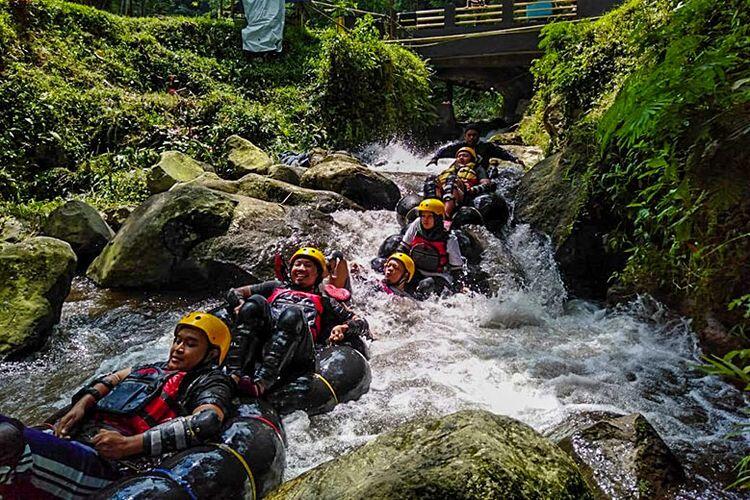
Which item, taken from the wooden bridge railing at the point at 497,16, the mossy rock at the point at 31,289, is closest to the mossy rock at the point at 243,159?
the mossy rock at the point at 31,289

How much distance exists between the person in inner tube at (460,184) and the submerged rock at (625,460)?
5.39 meters

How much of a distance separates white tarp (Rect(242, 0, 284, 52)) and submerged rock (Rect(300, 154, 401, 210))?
9.11 metres

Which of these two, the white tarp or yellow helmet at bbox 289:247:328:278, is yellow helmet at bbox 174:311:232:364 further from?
the white tarp

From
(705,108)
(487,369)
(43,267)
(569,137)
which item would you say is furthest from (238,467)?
(569,137)

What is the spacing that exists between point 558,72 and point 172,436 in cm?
825

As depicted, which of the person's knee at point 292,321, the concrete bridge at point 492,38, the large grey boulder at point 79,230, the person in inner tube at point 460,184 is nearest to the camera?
the person's knee at point 292,321

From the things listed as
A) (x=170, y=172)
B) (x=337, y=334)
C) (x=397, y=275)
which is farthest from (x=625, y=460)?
(x=170, y=172)

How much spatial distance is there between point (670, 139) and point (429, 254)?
3.68 meters

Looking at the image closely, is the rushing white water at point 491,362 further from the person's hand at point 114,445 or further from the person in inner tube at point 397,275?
the person's hand at point 114,445

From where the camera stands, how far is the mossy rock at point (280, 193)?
27.0ft

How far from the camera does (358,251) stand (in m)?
7.53

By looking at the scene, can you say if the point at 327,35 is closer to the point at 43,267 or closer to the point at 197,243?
the point at 197,243

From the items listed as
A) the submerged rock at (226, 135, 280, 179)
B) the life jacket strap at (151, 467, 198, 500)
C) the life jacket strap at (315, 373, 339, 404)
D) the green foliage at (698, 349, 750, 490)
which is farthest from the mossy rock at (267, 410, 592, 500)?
the submerged rock at (226, 135, 280, 179)

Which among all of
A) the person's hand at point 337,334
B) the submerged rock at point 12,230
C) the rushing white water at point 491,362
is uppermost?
the submerged rock at point 12,230
